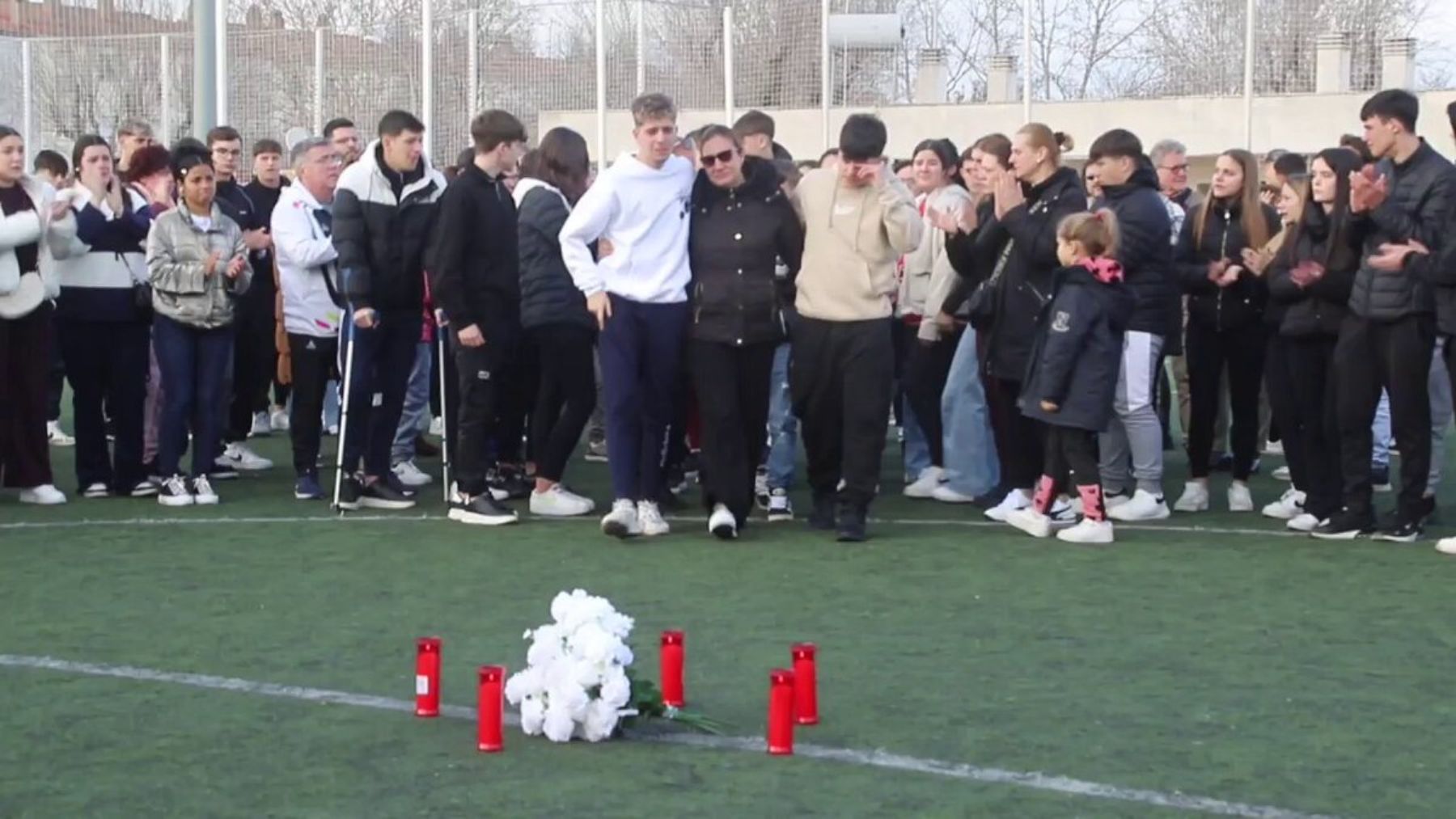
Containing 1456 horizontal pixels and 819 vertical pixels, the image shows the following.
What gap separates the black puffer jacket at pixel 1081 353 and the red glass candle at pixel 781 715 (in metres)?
4.59

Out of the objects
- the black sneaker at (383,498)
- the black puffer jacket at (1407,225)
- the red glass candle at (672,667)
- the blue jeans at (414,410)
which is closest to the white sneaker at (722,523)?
the black sneaker at (383,498)

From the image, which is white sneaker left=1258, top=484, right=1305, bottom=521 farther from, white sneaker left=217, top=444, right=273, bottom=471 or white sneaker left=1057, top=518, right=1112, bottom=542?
white sneaker left=217, top=444, right=273, bottom=471

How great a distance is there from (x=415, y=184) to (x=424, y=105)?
9.81 metres

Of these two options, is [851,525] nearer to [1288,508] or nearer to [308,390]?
[1288,508]

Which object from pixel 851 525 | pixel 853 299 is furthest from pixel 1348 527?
pixel 853 299

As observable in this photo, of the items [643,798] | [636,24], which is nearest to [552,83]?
[636,24]

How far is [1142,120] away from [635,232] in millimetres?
14352

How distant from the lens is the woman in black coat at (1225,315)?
11797mm

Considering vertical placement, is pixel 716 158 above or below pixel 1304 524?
above

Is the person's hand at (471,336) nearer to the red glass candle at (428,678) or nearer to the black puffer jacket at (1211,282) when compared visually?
the black puffer jacket at (1211,282)

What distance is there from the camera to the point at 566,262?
34.8 feet

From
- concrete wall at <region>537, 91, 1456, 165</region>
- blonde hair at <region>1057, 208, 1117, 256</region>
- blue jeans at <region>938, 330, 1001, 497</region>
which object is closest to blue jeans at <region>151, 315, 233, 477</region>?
blue jeans at <region>938, 330, 1001, 497</region>

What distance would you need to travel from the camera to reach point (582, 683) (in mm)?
6355

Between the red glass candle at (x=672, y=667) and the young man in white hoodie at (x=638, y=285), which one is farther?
the young man in white hoodie at (x=638, y=285)
